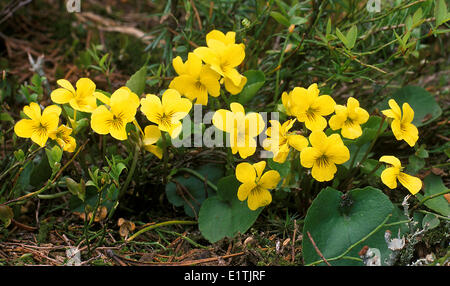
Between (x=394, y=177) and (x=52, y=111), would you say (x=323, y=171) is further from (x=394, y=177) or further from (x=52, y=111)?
(x=52, y=111)

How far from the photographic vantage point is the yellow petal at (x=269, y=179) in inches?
51.7

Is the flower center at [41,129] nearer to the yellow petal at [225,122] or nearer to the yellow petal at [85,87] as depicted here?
the yellow petal at [85,87]

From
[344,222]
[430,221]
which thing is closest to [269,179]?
[344,222]

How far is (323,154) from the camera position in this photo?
4.20ft

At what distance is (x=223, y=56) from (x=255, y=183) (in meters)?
0.37

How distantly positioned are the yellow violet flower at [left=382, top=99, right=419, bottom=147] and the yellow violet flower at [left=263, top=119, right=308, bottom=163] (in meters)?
0.26

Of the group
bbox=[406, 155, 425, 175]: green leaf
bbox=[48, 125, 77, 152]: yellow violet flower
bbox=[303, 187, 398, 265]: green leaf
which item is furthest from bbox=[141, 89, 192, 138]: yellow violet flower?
bbox=[406, 155, 425, 175]: green leaf

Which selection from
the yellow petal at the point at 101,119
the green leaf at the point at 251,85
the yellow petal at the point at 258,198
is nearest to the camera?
the yellow petal at the point at 101,119

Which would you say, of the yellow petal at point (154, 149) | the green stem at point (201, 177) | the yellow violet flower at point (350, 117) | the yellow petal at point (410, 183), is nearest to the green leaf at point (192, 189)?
the green stem at point (201, 177)

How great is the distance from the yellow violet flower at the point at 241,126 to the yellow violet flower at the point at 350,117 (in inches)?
8.2
